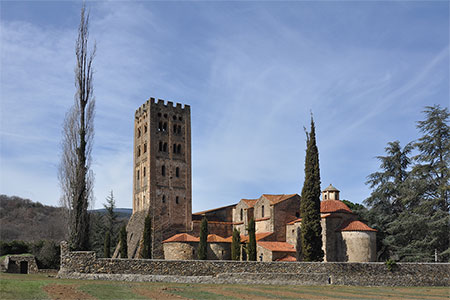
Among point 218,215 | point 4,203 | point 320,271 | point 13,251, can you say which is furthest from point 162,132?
point 4,203

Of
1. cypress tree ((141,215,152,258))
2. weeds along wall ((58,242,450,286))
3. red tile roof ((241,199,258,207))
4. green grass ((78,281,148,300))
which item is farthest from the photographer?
red tile roof ((241,199,258,207))

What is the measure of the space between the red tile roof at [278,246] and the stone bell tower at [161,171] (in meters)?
12.5

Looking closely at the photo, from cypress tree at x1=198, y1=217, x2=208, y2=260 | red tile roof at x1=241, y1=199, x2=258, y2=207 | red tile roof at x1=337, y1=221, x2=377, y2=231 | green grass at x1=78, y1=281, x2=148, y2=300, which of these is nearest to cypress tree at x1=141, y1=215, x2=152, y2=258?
cypress tree at x1=198, y1=217, x2=208, y2=260

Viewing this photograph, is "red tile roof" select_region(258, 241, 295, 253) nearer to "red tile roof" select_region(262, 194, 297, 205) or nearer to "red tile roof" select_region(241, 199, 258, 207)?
"red tile roof" select_region(262, 194, 297, 205)

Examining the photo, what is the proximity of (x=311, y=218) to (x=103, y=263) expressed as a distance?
57.5 ft

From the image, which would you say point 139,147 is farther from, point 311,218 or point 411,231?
point 411,231

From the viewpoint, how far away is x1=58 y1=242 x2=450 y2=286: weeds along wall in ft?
81.4

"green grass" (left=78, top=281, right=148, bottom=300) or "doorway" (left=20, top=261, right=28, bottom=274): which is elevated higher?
"green grass" (left=78, top=281, right=148, bottom=300)

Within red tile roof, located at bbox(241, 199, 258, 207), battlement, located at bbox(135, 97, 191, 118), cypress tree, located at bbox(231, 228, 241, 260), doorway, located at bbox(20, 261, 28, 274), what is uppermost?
battlement, located at bbox(135, 97, 191, 118)

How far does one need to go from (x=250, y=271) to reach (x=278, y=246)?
13.4 metres

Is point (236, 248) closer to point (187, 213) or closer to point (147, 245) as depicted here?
point (147, 245)

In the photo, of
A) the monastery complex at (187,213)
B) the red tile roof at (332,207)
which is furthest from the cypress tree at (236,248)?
the red tile roof at (332,207)

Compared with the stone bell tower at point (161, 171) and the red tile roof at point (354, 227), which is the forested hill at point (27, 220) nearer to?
the stone bell tower at point (161, 171)

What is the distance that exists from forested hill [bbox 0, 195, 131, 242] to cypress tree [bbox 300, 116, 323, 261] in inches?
1605
